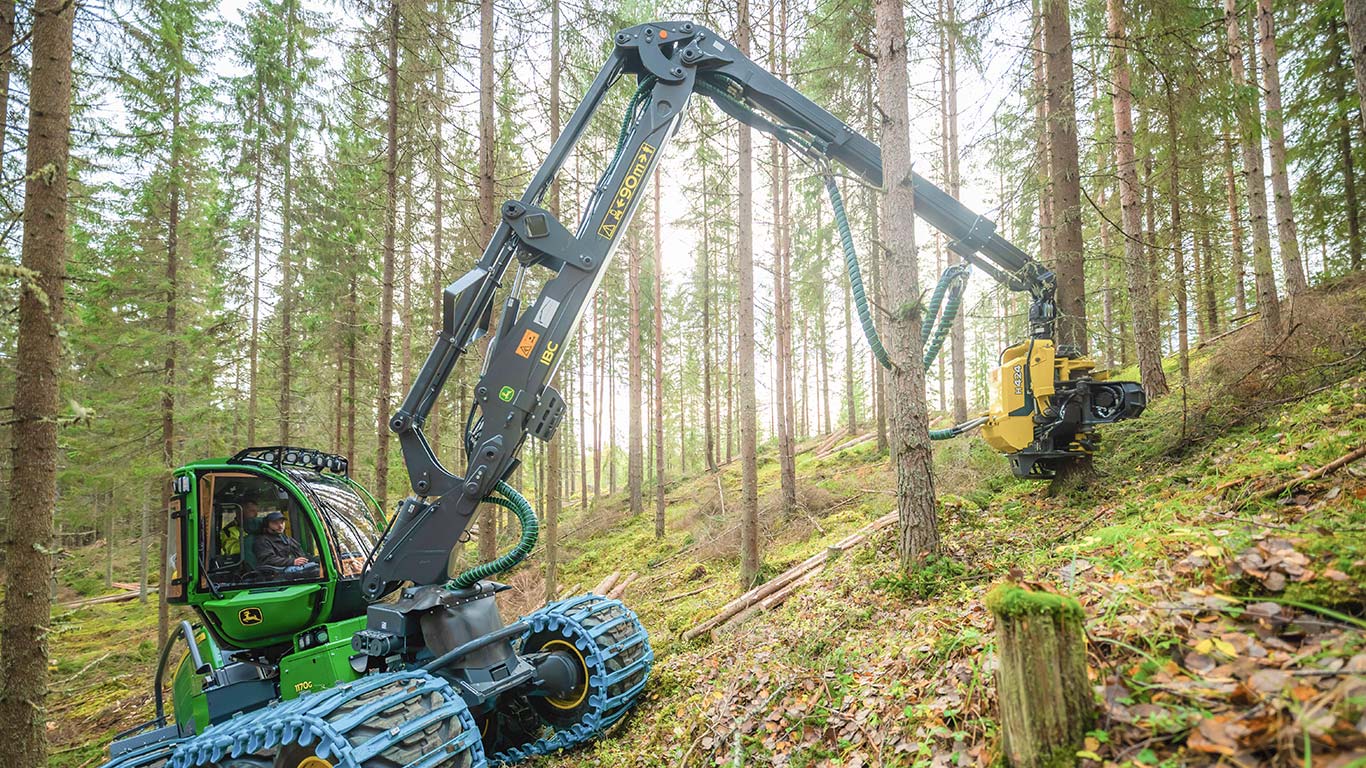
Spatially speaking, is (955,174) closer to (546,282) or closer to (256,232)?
(546,282)

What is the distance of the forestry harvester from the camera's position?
4.73 m

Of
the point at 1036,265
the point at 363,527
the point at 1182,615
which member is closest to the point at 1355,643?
the point at 1182,615

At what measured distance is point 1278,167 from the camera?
9836 millimetres

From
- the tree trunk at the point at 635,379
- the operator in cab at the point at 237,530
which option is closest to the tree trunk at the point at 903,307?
the operator in cab at the point at 237,530

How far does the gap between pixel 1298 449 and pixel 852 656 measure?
3.49m

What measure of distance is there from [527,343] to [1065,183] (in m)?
6.60

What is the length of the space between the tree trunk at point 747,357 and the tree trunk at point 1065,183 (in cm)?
380

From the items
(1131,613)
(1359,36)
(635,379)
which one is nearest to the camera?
(1131,613)

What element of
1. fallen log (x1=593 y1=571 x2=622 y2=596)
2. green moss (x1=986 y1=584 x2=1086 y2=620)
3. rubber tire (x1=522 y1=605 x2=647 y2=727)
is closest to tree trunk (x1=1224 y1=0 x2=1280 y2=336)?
green moss (x1=986 y1=584 x2=1086 y2=620)

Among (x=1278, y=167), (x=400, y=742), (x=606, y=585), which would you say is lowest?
(x=606, y=585)

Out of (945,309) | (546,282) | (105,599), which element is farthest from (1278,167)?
(105,599)

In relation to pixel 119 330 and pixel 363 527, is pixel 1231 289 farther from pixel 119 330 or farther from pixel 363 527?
pixel 119 330

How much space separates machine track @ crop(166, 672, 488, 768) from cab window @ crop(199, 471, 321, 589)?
1.59 metres

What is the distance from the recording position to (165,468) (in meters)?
12.2
